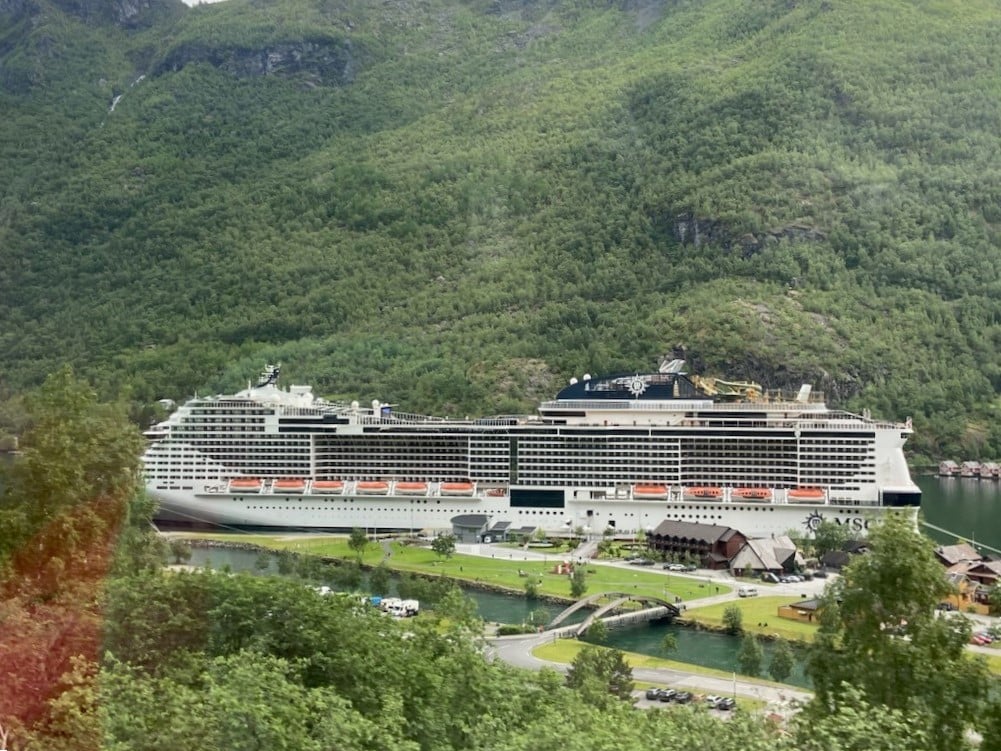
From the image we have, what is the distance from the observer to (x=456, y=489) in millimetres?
62812

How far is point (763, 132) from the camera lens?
133m

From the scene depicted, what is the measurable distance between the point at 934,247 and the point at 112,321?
2912 inches

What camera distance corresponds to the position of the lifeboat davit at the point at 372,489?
63.8 m

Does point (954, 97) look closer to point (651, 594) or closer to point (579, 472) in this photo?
point (579, 472)

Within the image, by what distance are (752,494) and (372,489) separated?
56.9 ft

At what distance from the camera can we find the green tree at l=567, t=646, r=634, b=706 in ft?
95.8

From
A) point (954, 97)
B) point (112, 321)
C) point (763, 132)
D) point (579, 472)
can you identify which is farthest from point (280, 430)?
point (954, 97)

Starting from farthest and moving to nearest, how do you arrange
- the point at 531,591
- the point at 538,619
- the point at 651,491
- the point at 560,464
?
the point at 560,464 → the point at 651,491 → the point at 531,591 → the point at 538,619

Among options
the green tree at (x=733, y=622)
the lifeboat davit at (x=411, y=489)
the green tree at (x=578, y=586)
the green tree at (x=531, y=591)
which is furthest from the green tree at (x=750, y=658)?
the lifeboat davit at (x=411, y=489)

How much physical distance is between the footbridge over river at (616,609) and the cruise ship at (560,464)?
15.0 meters

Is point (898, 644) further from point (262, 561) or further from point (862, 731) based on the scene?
point (262, 561)

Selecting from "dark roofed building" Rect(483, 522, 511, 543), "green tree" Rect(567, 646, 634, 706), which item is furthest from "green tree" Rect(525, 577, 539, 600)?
"green tree" Rect(567, 646, 634, 706)

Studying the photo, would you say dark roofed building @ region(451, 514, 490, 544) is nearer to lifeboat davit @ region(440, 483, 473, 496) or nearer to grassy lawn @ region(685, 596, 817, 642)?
lifeboat davit @ region(440, 483, 473, 496)

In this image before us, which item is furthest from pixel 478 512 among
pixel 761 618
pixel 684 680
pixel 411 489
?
pixel 684 680
